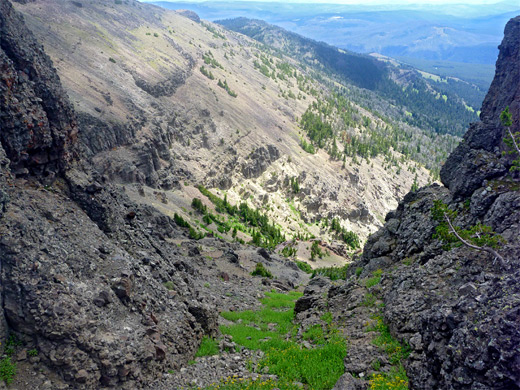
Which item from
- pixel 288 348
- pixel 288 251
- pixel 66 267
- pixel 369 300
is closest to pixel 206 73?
pixel 288 251

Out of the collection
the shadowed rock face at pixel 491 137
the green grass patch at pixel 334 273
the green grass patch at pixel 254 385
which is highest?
the shadowed rock face at pixel 491 137

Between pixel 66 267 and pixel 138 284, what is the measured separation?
3412 millimetres

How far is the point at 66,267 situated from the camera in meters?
12.8

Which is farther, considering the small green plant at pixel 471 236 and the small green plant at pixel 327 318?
the small green plant at pixel 327 318

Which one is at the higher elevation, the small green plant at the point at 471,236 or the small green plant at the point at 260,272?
the small green plant at the point at 471,236

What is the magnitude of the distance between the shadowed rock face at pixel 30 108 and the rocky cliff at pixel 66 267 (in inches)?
1.7

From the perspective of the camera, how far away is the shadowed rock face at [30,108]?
14.1 m

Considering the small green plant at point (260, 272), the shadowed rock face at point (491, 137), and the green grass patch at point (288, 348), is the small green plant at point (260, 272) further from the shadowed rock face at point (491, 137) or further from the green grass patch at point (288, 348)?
the shadowed rock face at point (491, 137)

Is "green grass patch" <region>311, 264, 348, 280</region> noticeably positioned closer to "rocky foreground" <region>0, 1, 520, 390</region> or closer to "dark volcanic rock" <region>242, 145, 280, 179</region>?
"rocky foreground" <region>0, 1, 520, 390</region>

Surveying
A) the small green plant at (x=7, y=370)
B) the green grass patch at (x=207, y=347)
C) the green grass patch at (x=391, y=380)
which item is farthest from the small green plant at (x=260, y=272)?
the small green plant at (x=7, y=370)

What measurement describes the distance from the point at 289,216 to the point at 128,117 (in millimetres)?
40372

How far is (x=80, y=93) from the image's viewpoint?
63.0 meters

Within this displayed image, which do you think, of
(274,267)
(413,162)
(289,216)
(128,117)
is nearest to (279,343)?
(274,267)

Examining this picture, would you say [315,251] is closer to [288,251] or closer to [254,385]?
[288,251]
